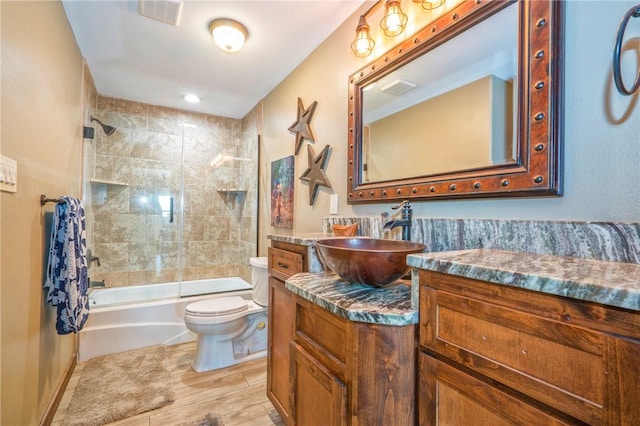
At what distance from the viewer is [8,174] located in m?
1.15

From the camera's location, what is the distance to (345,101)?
6.07 ft

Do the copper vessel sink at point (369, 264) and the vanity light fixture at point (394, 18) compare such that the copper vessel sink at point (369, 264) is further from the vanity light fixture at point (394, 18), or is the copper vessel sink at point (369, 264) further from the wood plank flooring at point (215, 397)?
the wood plank flooring at point (215, 397)

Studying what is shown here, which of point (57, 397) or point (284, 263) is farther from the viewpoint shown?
point (57, 397)

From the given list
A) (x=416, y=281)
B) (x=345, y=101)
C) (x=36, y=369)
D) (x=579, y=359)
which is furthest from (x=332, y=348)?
(x=36, y=369)

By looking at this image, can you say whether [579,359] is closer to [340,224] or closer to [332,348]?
[332,348]

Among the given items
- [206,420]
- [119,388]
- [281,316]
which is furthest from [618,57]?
[119,388]

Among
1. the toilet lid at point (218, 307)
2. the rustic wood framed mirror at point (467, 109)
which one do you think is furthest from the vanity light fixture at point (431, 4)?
the toilet lid at point (218, 307)

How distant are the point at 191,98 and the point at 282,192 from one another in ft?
5.26

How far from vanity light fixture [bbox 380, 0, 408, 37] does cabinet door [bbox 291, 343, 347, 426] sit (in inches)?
60.2

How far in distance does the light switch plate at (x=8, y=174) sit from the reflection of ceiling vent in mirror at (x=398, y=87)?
5.54ft

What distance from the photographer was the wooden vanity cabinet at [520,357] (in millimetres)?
493

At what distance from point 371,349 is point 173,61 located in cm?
270

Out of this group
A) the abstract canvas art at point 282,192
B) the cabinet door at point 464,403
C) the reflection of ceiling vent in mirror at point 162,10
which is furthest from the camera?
the abstract canvas art at point 282,192

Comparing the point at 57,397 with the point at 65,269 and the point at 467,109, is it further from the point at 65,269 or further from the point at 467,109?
the point at 467,109
